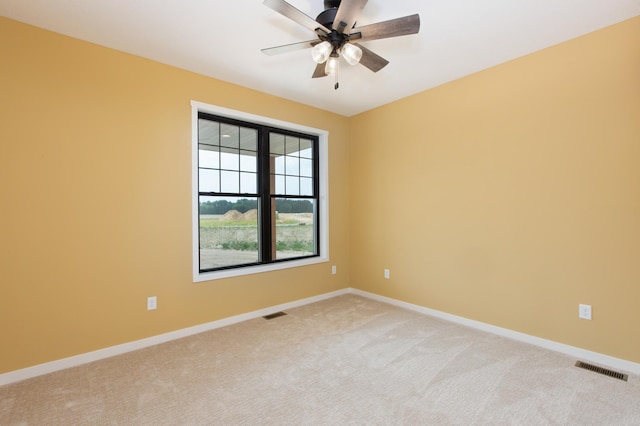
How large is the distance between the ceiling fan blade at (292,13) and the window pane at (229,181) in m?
1.99

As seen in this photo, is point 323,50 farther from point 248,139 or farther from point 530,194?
point 530,194

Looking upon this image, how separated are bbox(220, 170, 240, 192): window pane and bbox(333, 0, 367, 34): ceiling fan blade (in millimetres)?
2066

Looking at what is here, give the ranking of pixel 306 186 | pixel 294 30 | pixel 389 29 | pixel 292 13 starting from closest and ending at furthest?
pixel 292 13
pixel 389 29
pixel 294 30
pixel 306 186

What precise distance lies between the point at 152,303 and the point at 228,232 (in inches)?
42.4

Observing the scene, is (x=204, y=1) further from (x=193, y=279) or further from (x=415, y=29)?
(x=193, y=279)

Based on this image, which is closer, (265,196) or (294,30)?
(294,30)

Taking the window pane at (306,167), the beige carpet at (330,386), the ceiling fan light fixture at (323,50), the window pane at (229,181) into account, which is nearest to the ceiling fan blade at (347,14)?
the ceiling fan light fixture at (323,50)

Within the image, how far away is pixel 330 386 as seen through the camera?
217 centimetres

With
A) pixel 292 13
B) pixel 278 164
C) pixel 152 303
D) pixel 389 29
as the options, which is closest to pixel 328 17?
pixel 292 13

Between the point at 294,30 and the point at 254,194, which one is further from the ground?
the point at 294,30

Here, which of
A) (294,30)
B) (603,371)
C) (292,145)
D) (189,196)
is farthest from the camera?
(292,145)

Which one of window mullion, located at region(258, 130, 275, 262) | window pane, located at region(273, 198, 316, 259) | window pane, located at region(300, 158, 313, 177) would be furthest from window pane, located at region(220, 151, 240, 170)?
window pane, located at region(300, 158, 313, 177)

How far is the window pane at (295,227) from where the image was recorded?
4027 millimetres

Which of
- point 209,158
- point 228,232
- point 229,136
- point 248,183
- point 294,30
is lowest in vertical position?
point 228,232
